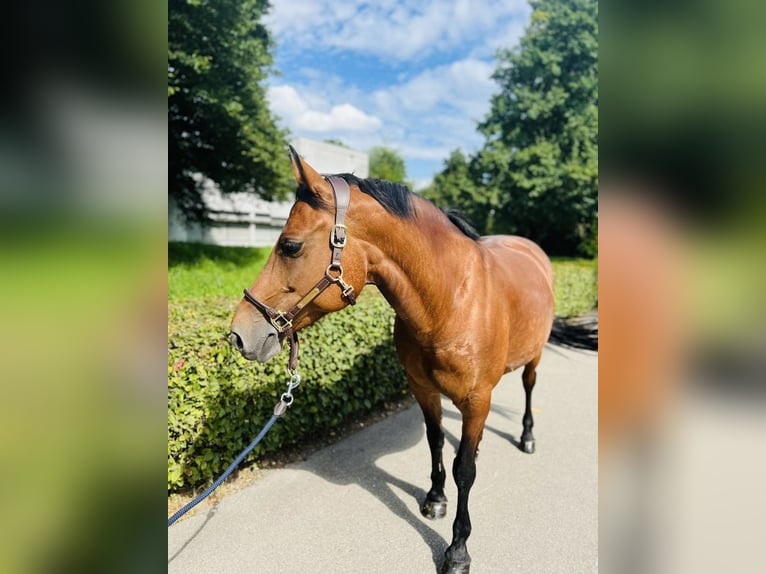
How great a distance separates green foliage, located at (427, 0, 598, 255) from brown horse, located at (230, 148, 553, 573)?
66.2 feet

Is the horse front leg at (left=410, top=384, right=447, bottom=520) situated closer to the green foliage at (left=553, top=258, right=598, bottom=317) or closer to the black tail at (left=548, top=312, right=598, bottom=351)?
the black tail at (left=548, top=312, right=598, bottom=351)

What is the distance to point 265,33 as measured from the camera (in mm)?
14102

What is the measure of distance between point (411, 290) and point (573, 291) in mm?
8483

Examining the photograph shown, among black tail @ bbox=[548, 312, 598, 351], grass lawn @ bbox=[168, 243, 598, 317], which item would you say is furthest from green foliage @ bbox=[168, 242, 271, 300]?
black tail @ bbox=[548, 312, 598, 351]

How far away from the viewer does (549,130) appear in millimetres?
22469

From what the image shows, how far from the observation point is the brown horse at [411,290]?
184 centimetres

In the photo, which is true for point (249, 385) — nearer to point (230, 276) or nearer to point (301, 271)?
point (301, 271)

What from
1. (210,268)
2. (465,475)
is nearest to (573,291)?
(465,475)

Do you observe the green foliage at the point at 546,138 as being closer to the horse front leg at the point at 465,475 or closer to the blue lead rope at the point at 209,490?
the horse front leg at the point at 465,475

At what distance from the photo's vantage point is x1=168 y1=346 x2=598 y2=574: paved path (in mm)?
2443

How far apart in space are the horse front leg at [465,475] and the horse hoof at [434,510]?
0.40 meters

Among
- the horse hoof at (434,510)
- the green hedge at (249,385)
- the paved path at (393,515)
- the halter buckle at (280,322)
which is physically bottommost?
the paved path at (393,515)

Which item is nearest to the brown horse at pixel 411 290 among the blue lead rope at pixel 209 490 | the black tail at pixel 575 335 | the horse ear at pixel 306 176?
the horse ear at pixel 306 176
